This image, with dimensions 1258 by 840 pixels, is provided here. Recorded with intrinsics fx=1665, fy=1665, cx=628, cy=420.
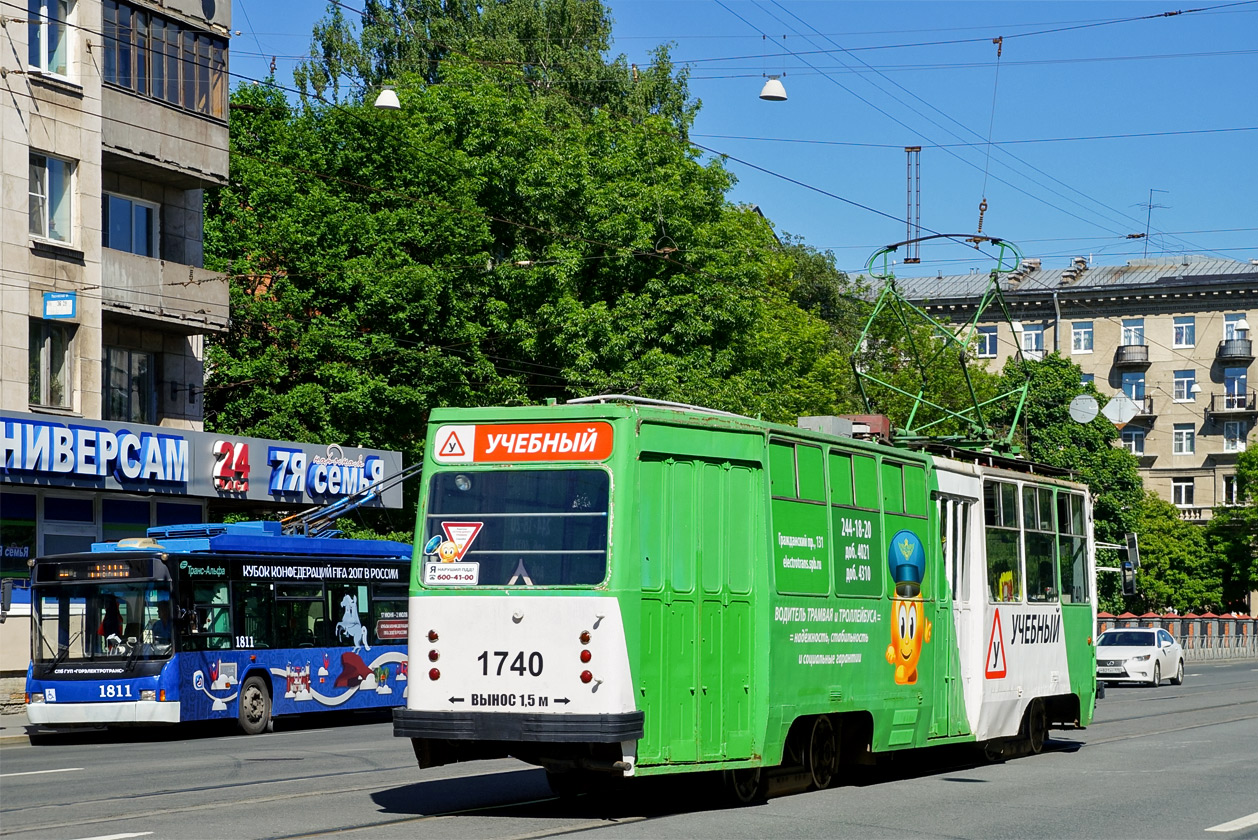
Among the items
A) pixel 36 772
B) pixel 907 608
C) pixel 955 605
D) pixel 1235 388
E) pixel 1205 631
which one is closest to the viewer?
pixel 907 608

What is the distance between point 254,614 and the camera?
992 inches

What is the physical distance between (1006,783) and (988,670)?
201 cm

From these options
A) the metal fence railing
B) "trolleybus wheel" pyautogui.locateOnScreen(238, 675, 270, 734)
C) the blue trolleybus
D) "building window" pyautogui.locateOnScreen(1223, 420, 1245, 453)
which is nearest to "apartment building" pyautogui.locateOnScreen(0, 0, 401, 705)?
the blue trolleybus

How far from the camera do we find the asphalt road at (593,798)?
1172cm

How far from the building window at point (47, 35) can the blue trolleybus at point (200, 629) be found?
10735mm

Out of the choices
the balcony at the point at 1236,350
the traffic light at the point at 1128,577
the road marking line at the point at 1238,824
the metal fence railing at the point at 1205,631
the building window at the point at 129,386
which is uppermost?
the balcony at the point at 1236,350

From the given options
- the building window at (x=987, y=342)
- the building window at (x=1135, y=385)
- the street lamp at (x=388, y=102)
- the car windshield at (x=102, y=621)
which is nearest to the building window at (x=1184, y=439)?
the building window at (x=1135, y=385)

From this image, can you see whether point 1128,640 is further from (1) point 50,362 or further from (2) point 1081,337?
(2) point 1081,337

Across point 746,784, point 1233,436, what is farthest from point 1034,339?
point 746,784

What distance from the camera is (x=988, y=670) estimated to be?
17266 mm

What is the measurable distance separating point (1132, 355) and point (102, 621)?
81.8 m

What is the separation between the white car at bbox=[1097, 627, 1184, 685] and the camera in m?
40.8

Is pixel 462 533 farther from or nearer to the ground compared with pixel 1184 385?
nearer to the ground

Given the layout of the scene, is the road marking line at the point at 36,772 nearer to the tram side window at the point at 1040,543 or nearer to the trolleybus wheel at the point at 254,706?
the trolleybus wheel at the point at 254,706
